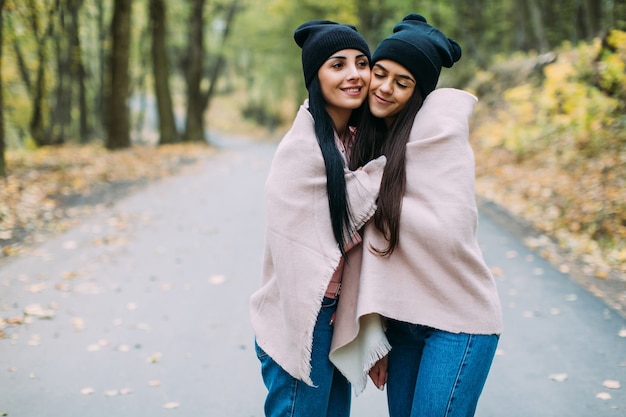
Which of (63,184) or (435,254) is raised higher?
(435,254)

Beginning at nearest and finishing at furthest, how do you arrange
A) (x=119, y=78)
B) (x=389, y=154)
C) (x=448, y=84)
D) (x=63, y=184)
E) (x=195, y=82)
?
1. (x=389, y=154)
2. (x=63, y=184)
3. (x=119, y=78)
4. (x=448, y=84)
5. (x=195, y=82)

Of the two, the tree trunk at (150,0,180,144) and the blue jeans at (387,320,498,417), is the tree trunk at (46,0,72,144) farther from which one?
the blue jeans at (387,320,498,417)

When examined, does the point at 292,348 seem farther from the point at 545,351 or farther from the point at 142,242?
the point at 142,242

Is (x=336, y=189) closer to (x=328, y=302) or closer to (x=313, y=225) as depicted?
(x=313, y=225)

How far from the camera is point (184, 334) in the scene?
16.7ft

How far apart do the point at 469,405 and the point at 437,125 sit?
109 centimetres

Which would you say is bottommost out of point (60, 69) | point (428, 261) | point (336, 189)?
point (60, 69)

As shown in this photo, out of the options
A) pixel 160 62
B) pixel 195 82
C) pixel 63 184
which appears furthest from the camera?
pixel 195 82

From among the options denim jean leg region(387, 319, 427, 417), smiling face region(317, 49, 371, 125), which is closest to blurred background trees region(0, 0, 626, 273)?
denim jean leg region(387, 319, 427, 417)

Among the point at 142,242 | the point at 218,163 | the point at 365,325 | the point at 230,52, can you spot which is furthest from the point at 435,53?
the point at 230,52

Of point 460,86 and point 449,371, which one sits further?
point 460,86

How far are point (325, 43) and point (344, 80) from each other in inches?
7.1

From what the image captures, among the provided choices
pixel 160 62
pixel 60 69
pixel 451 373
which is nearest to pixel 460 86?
pixel 160 62

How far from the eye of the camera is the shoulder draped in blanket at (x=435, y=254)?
7.20 feet
